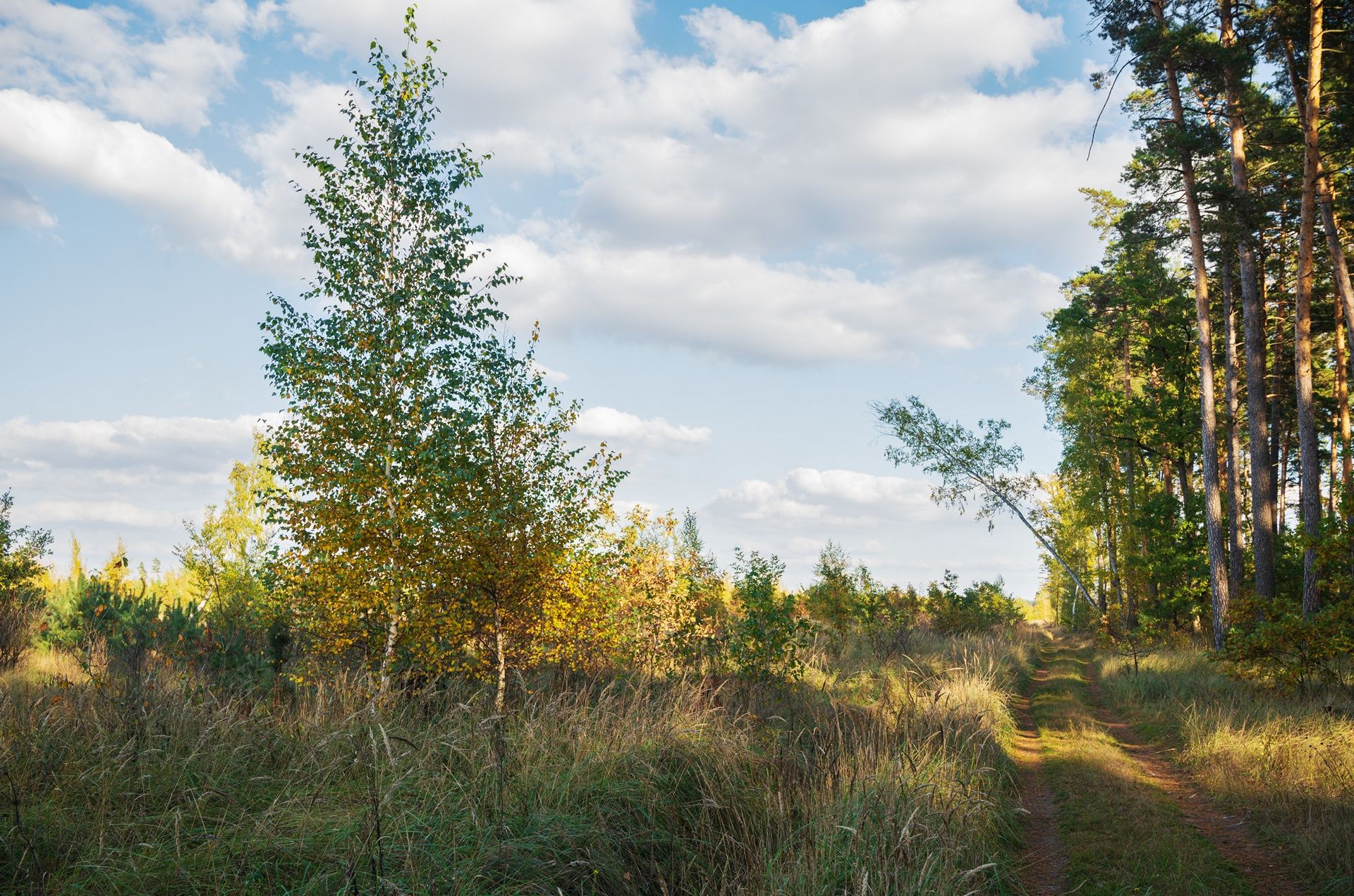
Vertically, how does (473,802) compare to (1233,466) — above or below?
below

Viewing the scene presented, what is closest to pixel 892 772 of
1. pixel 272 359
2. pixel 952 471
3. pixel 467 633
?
pixel 467 633

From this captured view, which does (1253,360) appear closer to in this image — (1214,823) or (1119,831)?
(1214,823)

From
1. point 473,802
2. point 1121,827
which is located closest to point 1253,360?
point 1121,827

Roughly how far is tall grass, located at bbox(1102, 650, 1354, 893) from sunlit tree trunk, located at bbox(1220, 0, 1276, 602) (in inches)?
183

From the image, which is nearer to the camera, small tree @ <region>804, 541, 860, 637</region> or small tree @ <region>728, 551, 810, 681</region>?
small tree @ <region>728, 551, 810, 681</region>

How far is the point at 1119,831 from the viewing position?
23.1 feet

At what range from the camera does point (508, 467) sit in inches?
441

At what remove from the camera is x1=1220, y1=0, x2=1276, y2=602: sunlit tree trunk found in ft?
53.7

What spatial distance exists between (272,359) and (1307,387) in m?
18.7

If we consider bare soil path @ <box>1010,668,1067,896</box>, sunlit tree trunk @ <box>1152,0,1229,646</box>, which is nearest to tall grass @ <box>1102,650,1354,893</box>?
bare soil path @ <box>1010,668,1067,896</box>

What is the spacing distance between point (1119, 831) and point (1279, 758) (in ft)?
8.31

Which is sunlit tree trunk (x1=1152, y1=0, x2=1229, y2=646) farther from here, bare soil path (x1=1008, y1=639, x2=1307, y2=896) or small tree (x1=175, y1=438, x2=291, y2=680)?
small tree (x1=175, y1=438, x2=291, y2=680)

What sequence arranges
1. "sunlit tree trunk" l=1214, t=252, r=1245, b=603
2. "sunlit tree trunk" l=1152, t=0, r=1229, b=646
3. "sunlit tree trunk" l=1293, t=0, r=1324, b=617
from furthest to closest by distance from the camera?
"sunlit tree trunk" l=1214, t=252, r=1245, b=603, "sunlit tree trunk" l=1152, t=0, r=1229, b=646, "sunlit tree trunk" l=1293, t=0, r=1324, b=617

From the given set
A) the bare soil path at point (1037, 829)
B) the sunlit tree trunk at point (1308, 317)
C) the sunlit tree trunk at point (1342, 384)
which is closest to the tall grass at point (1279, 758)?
the bare soil path at point (1037, 829)
